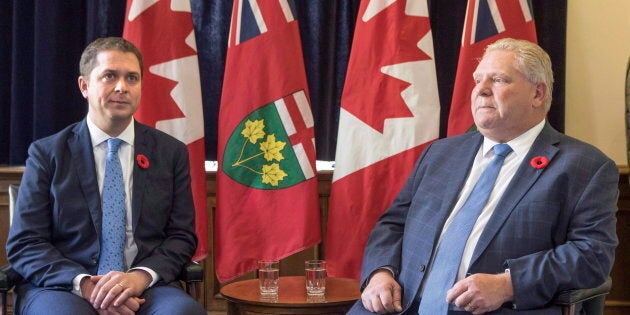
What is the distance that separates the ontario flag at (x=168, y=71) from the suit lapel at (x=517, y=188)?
1.41 metres

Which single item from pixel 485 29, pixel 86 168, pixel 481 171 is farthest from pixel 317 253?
pixel 86 168

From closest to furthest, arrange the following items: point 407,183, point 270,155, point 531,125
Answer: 1. point 531,125
2. point 407,183
3. point 270,155

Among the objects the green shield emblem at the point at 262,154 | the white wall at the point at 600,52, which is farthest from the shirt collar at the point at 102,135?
the white wall at the point at 600,52

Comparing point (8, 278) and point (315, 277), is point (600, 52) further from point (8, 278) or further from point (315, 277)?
point (8, 278)

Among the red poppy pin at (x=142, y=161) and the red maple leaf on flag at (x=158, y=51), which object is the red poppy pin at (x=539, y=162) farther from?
the red maple leaf on flag at (x=158, y=51)

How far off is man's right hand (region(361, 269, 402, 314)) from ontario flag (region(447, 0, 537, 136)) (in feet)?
3.50

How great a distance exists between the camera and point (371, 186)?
354 centimetres

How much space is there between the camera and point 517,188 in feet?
8.74

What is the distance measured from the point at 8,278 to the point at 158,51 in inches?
49.8

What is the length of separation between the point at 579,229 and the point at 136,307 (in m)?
1.42

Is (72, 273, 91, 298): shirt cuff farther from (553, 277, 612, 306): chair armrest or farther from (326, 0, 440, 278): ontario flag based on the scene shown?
(553, 277, 612, 306): chair armrest

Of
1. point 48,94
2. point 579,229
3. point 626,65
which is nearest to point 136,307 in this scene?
point 579,229

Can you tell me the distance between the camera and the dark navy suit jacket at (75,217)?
2713mm

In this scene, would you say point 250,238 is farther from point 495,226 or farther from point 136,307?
point 495,226
